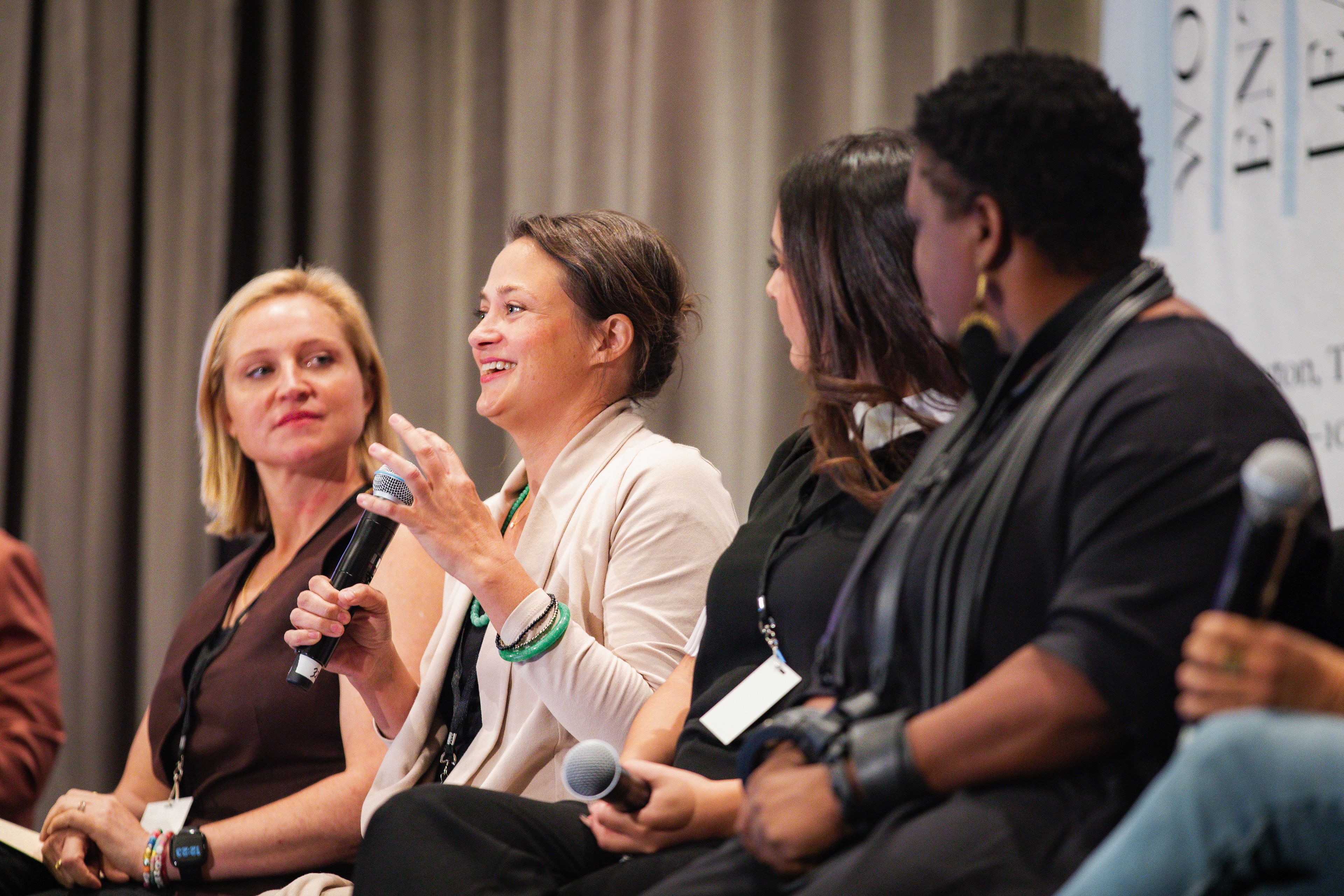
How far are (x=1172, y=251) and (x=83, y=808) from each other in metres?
2.26

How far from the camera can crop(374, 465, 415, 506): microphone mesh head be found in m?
1.93

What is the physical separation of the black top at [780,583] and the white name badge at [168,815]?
1083 mm

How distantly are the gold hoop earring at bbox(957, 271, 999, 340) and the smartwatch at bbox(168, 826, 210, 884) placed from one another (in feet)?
5.25

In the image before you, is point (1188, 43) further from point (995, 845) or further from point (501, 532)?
point (995, 845)

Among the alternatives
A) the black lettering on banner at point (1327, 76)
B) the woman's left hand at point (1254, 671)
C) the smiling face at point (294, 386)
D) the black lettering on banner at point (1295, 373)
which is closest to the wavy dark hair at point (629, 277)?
the smiling face at point (294, 386)

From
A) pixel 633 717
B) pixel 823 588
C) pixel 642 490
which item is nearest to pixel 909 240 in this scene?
pixel 823 588

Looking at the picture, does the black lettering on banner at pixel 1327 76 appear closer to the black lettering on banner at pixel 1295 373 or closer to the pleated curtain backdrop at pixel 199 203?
the black lettering on banner at pixel 1295 373

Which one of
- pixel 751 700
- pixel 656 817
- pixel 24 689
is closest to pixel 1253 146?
pixel 751 700

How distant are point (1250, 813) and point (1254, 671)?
95 millimetres

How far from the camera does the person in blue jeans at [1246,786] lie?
88 centimetres

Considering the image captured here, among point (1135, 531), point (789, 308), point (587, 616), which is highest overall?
point (789, 308)

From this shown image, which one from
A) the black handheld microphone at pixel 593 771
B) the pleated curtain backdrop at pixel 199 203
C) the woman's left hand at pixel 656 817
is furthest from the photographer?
the pleated curtain backdrop at pixel 199 203

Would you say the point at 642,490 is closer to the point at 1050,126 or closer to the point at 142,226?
the point at 1050,126

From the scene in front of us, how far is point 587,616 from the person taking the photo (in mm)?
2070
